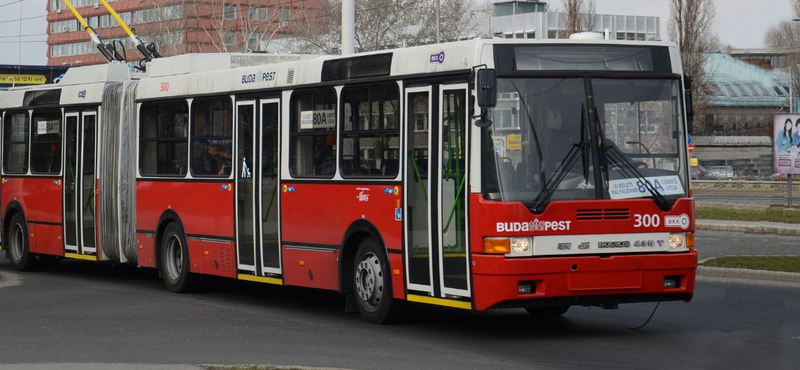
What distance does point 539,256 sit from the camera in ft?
38.5

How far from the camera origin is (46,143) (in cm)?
2095

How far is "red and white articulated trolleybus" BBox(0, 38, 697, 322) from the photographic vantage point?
11805 millimetres

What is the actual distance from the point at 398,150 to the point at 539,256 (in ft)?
6.73

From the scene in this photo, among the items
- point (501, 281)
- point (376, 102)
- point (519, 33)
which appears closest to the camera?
point (501, 281)

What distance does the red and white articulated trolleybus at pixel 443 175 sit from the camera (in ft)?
38.7

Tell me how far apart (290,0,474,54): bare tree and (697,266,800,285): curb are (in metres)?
39.3

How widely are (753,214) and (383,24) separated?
26427mm

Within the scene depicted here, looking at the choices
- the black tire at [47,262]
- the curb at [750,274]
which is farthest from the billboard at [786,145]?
the black tire at [47,262]

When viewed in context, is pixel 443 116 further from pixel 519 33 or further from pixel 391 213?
pixel 519 33

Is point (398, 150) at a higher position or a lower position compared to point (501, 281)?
higher

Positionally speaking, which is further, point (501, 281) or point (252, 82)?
point (252, 82)

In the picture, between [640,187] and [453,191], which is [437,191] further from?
[640,187]

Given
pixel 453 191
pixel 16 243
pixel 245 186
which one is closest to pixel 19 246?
pixel 16 243

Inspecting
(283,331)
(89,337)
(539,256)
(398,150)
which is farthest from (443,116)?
(89,337)
